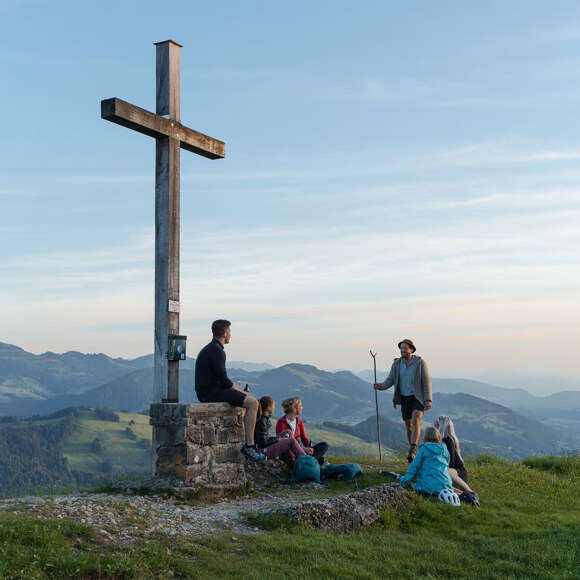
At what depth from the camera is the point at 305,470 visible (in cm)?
1092

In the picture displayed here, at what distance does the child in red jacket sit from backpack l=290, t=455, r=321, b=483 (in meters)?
0.55

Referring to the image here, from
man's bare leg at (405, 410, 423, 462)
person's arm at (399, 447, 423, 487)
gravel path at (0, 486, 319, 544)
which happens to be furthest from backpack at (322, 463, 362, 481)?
gravel path at (0, 486, 319, 544)

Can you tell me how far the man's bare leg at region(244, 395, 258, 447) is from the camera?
9906mm

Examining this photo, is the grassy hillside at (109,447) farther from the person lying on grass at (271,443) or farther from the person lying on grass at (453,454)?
the person lying on grass at (453,454)

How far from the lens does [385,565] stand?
6.88m

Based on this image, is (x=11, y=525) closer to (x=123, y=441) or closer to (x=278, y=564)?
(x=278, y=564)

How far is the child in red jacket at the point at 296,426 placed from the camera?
11609mm

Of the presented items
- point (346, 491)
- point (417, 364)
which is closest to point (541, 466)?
point (417, 364)

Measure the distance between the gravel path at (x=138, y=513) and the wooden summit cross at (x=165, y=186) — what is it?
1.84 metres

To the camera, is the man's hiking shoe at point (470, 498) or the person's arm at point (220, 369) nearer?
the person's arm at point (220, 369)

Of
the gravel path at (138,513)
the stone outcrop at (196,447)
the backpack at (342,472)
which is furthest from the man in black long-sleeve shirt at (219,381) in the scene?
the backpack at (342,472)

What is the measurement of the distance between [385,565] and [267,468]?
440 cm

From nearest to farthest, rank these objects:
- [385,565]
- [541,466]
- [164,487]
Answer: [385,565] → [164,487] → [541,466]

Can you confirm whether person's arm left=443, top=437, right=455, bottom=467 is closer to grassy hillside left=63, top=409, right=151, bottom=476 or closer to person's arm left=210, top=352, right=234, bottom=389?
person's arm left=210, top=352, right=234, bottom=389
